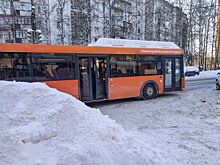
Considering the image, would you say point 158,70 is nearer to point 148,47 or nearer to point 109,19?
point 148,47

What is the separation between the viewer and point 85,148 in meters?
2.91

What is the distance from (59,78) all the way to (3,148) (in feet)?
19.0

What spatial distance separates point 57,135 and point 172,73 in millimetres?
9380

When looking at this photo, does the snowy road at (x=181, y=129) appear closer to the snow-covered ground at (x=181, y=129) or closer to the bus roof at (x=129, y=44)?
the snow-covered ground at (x=181, y=129)

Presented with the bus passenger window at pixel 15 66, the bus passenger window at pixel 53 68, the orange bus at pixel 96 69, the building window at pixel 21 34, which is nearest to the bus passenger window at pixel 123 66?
the orange bus at pixel 96 69

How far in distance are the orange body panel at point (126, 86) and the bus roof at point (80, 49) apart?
4.24 ft

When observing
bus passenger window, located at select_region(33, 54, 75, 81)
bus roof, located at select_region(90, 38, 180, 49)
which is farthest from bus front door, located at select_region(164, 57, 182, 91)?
bus passenger window, located at select_region(33, 54, 75, 81)

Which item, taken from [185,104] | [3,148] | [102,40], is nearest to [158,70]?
[185,104]

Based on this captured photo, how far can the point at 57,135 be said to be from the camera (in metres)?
3.10

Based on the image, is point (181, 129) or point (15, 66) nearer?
point (181, 129)

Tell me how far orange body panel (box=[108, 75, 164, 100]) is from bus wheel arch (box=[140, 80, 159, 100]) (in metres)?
0.19

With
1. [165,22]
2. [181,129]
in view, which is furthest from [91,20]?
A: [181,129]

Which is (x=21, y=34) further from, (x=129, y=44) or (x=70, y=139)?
(x=70, y=139)

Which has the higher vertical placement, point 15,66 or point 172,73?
point 15,66
